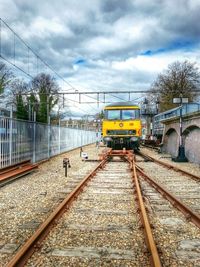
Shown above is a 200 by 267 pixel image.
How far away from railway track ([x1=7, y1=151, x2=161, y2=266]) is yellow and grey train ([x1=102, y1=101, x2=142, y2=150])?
14.7m

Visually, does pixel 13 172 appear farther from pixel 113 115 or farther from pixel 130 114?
pixel 130 114

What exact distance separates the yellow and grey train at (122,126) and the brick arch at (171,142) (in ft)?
8.41

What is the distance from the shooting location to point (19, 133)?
13109 millimetres

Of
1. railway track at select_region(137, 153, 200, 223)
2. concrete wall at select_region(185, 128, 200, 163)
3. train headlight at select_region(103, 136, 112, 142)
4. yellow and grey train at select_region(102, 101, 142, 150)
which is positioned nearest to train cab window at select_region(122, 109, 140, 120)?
yellow and grey train at select_region(102, 101, 142, 150)

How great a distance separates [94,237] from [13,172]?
713 centimetres

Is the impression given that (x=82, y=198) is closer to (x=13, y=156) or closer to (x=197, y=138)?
(x=13, y=156)

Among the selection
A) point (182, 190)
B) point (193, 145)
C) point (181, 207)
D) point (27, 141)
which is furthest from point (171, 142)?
point (181, 207)

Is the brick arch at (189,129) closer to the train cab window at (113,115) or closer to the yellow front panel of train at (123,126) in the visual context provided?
the yellow front panel of train at (123,126)

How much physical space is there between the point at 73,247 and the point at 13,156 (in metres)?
8.50

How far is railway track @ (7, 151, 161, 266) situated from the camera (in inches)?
157

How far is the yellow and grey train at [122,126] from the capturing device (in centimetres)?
2252

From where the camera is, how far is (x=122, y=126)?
22750 millimetres

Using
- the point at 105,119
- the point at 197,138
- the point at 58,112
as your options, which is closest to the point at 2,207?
the point at 197,138

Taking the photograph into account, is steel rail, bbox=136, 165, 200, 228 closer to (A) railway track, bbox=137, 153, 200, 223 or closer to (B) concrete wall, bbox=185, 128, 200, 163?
(A) railway track, bbox=137, 153, 200, 223
